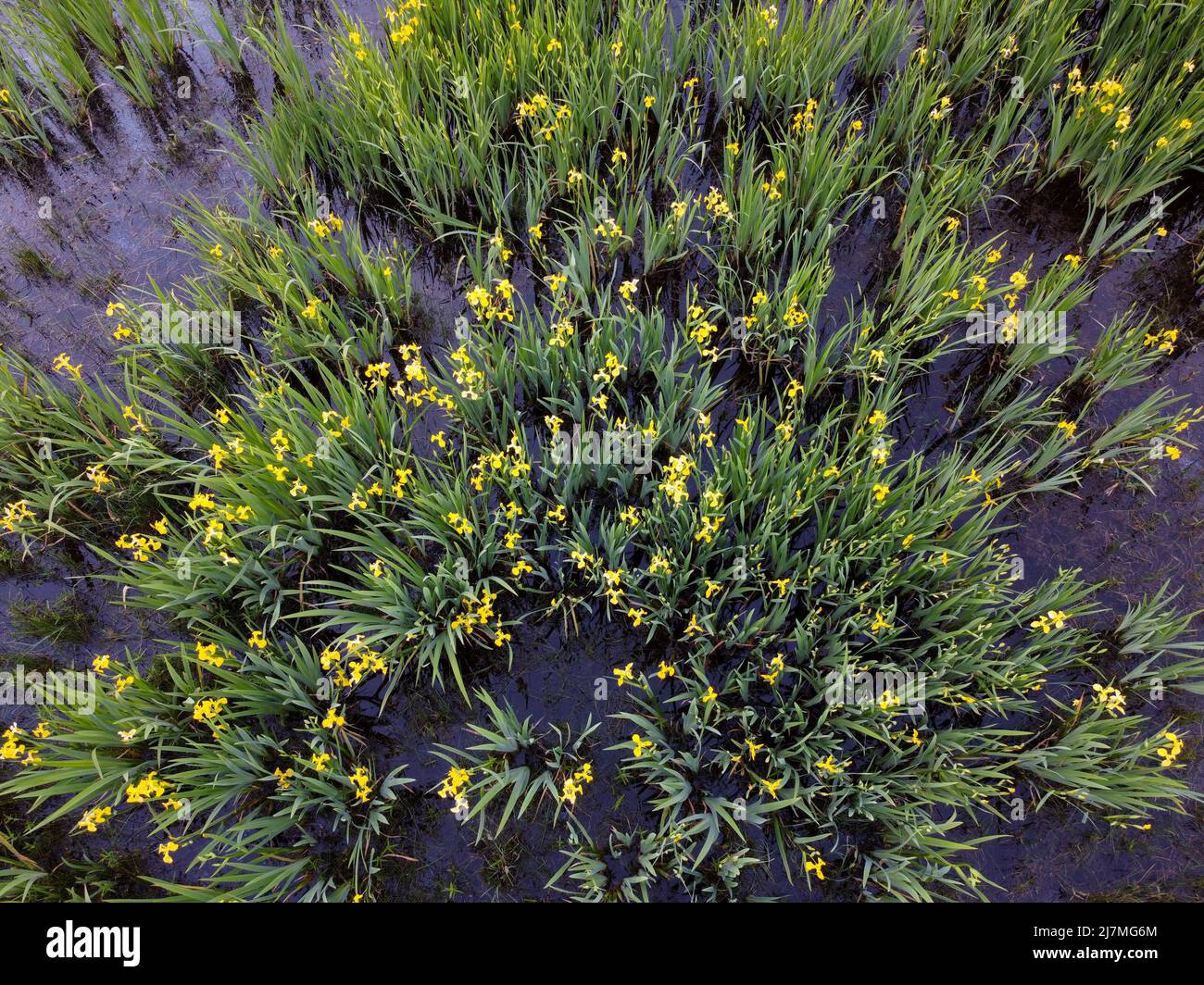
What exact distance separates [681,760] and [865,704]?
0.91 m

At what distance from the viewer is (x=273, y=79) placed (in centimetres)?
532

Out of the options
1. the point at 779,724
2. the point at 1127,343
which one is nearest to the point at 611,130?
the point at 1127,343

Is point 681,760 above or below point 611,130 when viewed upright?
below

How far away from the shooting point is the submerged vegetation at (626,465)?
304cm

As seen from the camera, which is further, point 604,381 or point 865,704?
point 604,381

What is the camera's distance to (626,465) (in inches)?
141

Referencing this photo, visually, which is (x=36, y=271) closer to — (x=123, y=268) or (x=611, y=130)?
(x=123, y=268)

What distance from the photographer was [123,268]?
182 inches

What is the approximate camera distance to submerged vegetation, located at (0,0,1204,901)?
3.04 meters

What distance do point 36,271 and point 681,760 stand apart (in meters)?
5.59
